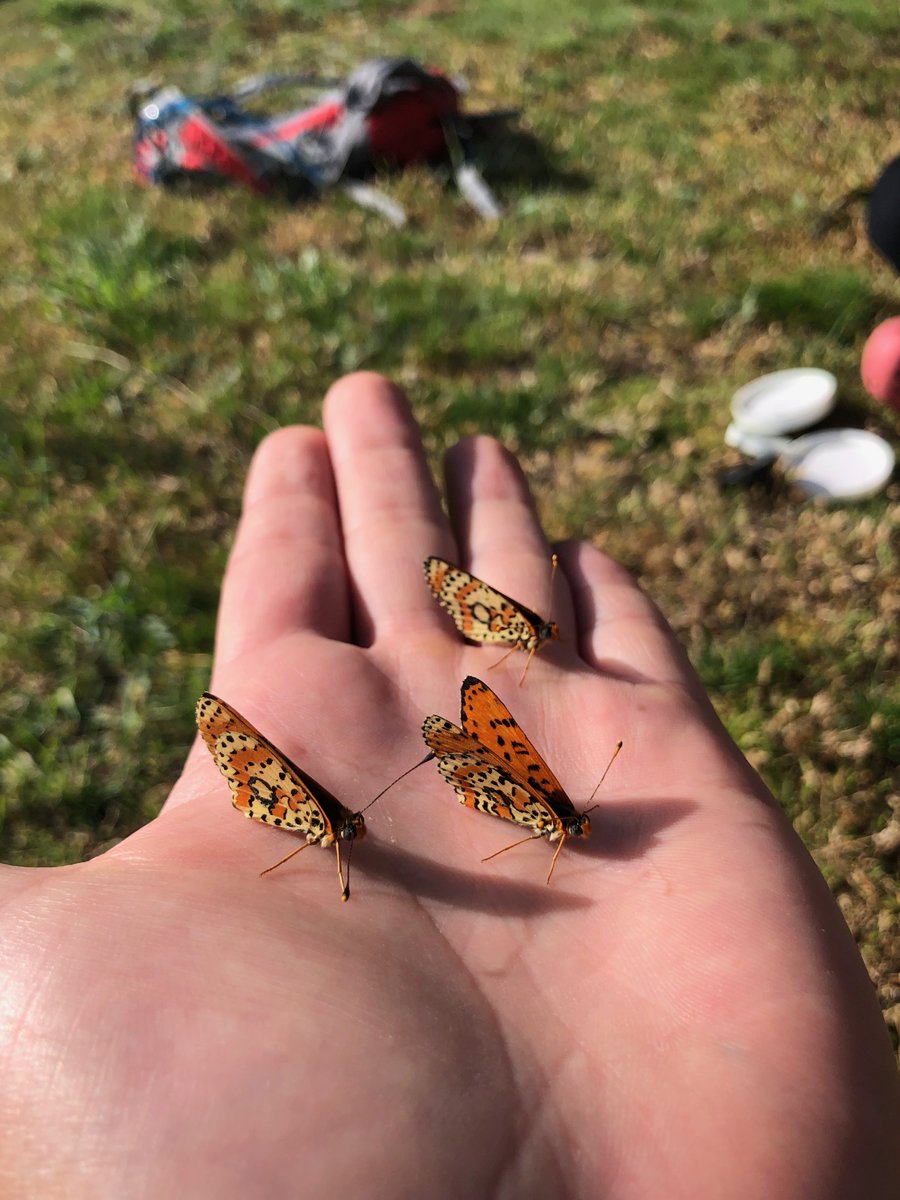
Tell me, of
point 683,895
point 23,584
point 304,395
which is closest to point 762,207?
point 304,395

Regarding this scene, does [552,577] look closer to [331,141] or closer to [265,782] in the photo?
[265,782]

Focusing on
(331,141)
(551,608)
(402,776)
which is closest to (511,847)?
(402,776)

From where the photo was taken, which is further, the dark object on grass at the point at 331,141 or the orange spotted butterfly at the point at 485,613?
the dark object on grass at the point at 331,141

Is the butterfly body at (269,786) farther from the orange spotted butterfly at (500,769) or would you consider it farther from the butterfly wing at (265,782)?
the orange spotted butterfly at (500,769)

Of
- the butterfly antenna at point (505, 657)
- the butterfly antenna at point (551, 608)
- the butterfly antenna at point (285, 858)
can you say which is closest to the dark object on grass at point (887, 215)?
the butterfly antenna at point (551, 608)

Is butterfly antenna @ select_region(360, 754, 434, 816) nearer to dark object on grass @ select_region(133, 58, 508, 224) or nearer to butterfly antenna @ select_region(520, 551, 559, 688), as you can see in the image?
butterfly antenna @ select_region(520, 551, 559, 688)

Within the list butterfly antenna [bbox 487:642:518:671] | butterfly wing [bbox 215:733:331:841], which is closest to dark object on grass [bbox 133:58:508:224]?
butterfly antenna [bbox 487:642:518:671]
